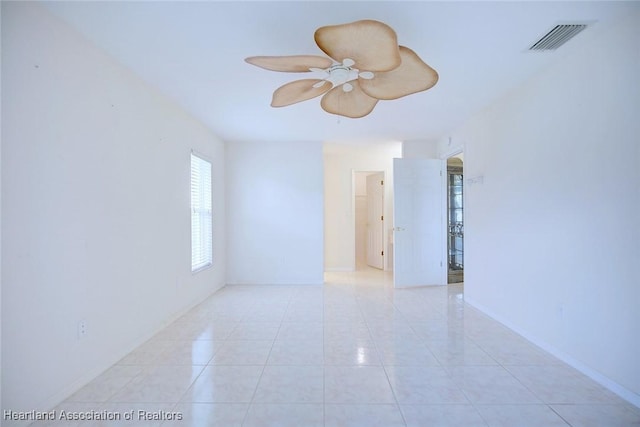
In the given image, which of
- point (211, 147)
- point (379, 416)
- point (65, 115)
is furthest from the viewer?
point (211, 147)

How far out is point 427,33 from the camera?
212cm

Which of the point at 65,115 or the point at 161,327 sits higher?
the point at 65,115

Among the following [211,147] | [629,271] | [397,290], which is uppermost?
[211,147]

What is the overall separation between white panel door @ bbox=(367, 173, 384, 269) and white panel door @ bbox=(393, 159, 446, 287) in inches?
72.4

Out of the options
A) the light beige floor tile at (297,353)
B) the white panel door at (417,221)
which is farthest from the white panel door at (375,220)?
the light beige floor tile at (297,353)

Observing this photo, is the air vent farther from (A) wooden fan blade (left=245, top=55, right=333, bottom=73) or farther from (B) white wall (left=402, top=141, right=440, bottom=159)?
(B) white wall (left=402, top=141, right=440, bottom=159)

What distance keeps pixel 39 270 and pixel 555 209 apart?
3.55 meters

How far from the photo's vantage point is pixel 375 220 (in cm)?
725

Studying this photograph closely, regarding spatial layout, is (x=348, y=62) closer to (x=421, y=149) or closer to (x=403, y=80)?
(x=403, y=80)

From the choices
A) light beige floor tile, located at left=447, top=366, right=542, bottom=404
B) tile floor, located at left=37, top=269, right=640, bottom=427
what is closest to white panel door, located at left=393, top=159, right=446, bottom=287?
tile floor, located at left=37, top=269, right=640, bottom=427

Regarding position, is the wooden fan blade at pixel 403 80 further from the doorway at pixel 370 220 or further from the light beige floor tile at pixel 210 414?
the doorway at pixel 370 220

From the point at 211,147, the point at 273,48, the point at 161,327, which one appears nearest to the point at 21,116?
the point at 273,48

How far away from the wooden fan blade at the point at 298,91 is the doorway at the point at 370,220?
4.84m

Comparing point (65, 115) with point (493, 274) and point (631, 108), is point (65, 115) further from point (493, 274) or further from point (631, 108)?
point (493, 274)
